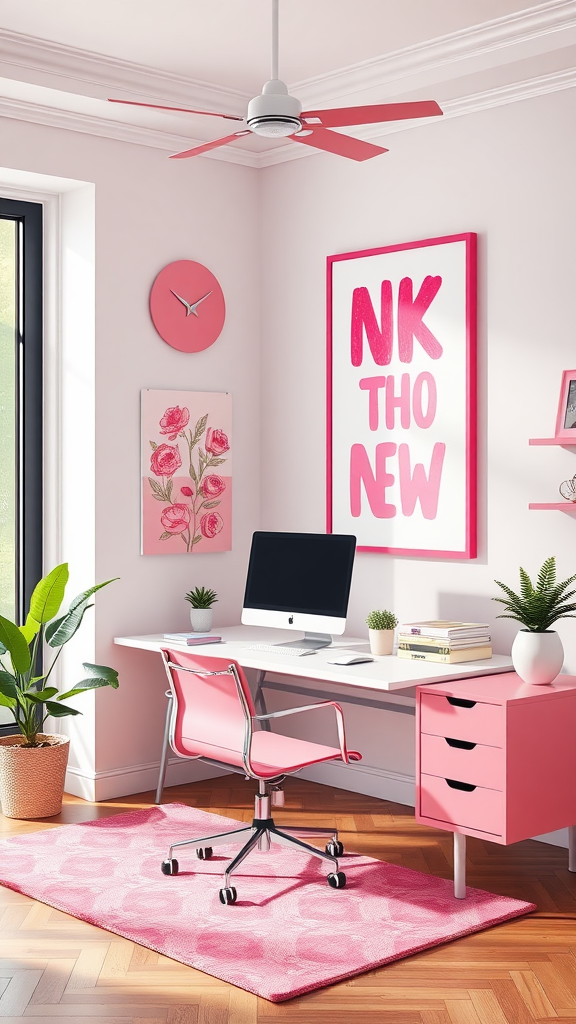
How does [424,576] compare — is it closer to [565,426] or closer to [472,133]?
[565,426]

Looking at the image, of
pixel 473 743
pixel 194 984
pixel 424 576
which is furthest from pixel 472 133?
pixel 194 984

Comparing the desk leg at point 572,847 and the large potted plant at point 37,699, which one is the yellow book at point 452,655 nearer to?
the desk leg at point 572,847

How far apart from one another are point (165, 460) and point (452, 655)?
1.63 metres

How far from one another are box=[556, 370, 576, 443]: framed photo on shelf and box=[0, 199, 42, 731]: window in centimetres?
223

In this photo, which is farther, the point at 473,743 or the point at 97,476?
the point at 97,476

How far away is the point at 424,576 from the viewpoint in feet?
14.7

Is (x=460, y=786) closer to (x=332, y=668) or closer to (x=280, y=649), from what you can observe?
(x=332, y=668)

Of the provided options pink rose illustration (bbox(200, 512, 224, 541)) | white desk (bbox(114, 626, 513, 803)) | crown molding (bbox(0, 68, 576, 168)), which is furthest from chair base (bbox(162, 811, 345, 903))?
crown molding (bbox(0, 68, 576, 168))

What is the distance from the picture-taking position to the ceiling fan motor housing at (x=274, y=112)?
2939 millimetres

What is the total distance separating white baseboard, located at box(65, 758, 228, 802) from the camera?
467 centimetres

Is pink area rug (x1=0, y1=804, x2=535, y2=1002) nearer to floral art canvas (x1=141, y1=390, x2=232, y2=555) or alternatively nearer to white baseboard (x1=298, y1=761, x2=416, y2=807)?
white baseboard (x1=298, y1=761, x2=416, y2=807)

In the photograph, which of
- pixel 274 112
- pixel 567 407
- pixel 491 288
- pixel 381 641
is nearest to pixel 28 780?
pixel 381 641

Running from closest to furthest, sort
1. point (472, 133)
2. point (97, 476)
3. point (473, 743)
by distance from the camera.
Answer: point (473, 743) < point (472, 133) < point (97, 476)

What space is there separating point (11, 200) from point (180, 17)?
123cm
